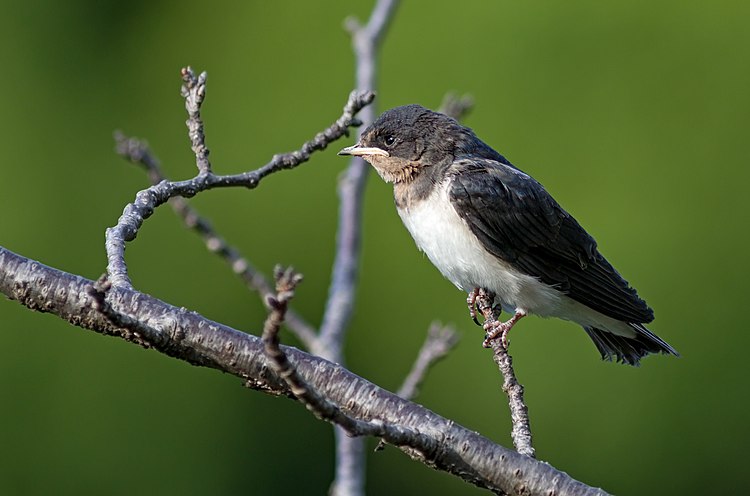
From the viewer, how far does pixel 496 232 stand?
172 inches

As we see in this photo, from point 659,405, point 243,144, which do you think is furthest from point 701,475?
point 243,144

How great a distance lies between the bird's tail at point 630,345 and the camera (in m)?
4.55

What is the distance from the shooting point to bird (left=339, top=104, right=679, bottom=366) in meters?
4.33

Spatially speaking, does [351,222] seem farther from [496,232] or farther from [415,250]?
[415,250]

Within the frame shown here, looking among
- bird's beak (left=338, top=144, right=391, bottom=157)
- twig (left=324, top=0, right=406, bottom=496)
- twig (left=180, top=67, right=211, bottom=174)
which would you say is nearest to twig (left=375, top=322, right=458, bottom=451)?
twig (left=324, top=0, right=406, bottom=496)

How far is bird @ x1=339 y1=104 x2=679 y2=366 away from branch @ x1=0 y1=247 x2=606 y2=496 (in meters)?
1.56

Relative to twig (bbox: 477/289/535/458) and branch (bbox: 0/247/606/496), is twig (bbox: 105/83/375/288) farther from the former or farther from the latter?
twig (bbox: 477/289/535/458)

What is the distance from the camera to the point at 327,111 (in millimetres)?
6719

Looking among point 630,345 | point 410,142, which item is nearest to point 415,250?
point 410,142

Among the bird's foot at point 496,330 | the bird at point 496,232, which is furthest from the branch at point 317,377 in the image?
the bird at point 496,232

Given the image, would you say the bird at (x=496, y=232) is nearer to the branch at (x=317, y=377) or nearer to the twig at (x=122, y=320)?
the branch at (x=317, y=377)

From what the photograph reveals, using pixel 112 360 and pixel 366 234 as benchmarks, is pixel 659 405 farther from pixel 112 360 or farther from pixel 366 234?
pixel 112 360

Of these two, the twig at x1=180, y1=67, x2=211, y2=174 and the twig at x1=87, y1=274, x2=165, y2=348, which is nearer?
the twig at x1=87, y1=274, x2=165, y2=348

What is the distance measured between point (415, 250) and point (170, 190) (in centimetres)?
329
